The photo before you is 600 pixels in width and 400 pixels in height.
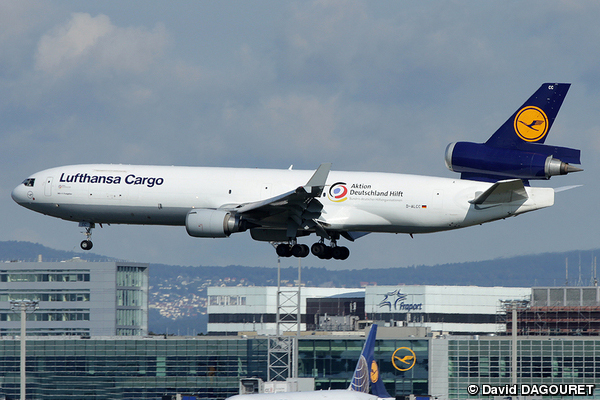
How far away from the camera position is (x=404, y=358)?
9981cm

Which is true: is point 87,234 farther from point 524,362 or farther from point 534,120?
point 524,362

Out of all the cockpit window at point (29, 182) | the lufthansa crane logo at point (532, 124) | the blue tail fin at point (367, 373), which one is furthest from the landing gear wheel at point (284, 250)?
the cockpit window at point (29, 182)

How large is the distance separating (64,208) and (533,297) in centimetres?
12305

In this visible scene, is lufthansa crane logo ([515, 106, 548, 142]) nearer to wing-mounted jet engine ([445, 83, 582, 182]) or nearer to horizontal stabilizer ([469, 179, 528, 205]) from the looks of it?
wing-mounted jet engine ([445, 83, 582, 182])

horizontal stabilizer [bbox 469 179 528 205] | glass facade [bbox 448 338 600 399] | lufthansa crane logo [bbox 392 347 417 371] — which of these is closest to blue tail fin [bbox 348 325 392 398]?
horizontal stabilizer [bbox 469 179 528 205]

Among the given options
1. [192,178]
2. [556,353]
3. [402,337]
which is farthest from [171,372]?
[192,178]

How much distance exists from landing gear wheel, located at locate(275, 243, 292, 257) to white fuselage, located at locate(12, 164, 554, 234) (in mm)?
3253

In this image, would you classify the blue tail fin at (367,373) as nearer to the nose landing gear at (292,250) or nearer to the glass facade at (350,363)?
the nose landing gear at (292,250)

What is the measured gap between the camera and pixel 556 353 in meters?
103

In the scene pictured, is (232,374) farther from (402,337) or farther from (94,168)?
(94,168)

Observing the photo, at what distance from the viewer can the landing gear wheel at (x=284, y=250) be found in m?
61.8

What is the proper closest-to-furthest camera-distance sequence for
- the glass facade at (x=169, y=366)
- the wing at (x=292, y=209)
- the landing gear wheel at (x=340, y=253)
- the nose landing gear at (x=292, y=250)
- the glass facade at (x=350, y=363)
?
the wing at (x=292, y=209) → the nose landing gear at (x=292, y=250) → the landing gear wheel at (x=340, y=253) → the glass facade at (x=350, y=363) → the glass facade at (x=169, y=366)

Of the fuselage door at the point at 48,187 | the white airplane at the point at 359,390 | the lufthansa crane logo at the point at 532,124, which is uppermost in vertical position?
the lufthansa crane logo at the point at 532,124

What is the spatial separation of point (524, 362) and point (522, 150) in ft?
165
